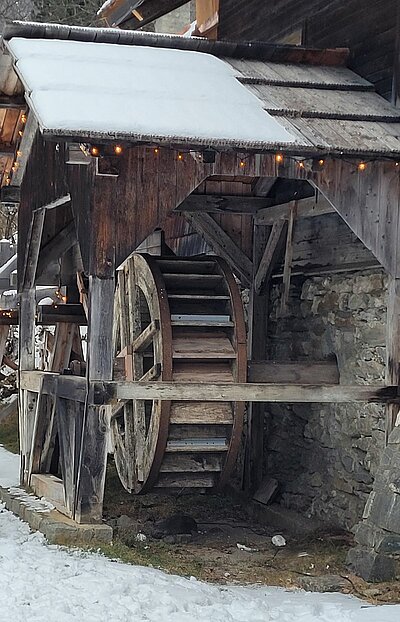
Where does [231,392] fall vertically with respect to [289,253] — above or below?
below

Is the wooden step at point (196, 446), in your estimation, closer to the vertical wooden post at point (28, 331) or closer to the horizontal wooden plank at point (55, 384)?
the horizontal wooden plank at point (55, 384)

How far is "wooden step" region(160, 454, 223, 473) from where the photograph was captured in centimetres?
948

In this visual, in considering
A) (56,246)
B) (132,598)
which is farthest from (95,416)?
(56,246)

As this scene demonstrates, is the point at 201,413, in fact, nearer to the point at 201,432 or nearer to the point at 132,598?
the point at 201,432

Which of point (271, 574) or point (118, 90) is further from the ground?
point (118, 90)

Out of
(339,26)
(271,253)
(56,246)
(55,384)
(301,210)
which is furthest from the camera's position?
(56,246)

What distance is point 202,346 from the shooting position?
31.0 feet

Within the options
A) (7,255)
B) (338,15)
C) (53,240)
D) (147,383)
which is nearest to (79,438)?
(147,383)

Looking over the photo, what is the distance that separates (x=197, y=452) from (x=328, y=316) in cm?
168

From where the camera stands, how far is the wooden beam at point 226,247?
10.7 m

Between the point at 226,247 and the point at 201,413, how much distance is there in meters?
2.13

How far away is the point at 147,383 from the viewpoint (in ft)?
25.0

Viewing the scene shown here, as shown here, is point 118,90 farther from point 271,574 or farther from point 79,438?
point 271,574

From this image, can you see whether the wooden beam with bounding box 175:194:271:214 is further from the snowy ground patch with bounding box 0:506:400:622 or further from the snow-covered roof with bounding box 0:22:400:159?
the snowy ground patch with bounding box 0:506:400:622
